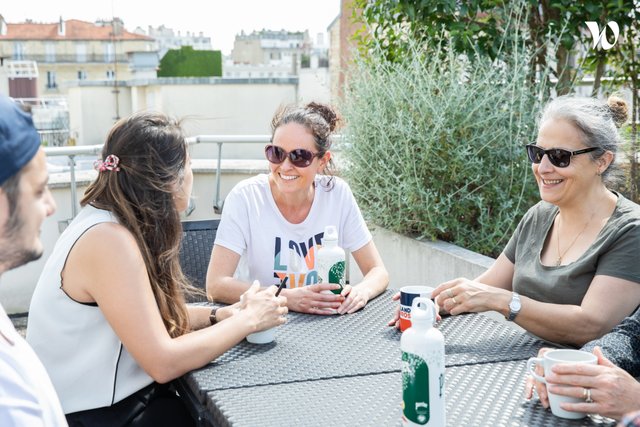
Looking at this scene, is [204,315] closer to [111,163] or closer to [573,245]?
[111,163]

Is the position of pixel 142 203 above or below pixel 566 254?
above

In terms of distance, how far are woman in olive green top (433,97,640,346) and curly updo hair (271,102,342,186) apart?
931 millimetres

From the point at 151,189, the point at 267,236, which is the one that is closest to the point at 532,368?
the point at 151,189

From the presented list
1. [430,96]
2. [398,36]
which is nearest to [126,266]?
[430,96]

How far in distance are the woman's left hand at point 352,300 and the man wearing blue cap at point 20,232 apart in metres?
1.55

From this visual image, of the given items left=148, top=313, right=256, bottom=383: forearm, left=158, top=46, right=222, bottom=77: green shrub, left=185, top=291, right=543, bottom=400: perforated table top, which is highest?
left=158, top=46, right=222, bottom=77: green shrub

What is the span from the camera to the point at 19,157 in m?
1.11

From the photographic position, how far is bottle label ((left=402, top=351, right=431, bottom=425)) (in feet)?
5.18

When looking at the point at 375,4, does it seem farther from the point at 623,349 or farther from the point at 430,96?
the point at 623,349

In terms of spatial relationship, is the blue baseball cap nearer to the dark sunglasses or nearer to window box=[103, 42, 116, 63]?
the dark sunglasses

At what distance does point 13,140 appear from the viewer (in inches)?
43.1

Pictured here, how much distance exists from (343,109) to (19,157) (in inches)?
172

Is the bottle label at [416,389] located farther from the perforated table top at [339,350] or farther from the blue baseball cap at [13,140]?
the blue baseball cap at [13,140]

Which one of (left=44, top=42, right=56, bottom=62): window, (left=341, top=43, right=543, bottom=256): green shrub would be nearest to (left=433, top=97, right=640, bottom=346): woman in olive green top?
(left=341, top=43, right=543, bottom=256): green shrub
